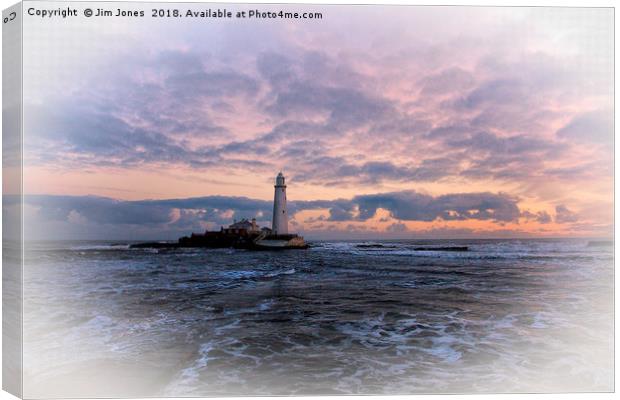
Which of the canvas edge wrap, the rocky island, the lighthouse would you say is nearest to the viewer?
the canvas edge wrap

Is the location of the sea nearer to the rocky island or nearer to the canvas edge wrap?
the canvas edge wrap

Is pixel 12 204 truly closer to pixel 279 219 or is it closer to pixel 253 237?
pixel 279 219

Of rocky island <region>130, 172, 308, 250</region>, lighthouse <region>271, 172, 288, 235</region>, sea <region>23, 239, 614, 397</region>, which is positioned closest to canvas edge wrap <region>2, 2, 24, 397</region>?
sea <region>23, 239, 614, 397</region>

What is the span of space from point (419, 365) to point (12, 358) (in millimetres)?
4422

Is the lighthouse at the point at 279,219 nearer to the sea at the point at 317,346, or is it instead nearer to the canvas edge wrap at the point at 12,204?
the sea at the point at 317,346

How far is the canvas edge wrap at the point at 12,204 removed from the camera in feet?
14.4

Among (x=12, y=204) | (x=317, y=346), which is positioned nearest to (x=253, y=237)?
(x=317, y=346)

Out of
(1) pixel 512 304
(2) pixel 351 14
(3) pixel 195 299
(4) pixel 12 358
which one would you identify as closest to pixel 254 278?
(3) pixel 195 299

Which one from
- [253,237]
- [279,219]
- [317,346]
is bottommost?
[317,346]

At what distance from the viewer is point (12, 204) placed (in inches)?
176

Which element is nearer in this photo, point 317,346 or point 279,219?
point 317,346

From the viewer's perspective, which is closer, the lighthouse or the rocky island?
the lighthouse

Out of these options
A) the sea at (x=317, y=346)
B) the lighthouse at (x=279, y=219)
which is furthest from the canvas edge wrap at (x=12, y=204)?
the lighthouse at (x=279, y=219)

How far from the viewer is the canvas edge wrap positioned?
438 cm
